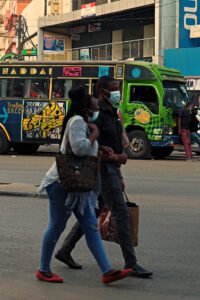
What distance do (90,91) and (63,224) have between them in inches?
580

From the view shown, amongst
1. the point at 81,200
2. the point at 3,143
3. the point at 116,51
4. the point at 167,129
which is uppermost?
the point at 116,51

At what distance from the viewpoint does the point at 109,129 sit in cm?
584

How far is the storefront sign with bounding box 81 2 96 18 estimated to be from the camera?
39894mm

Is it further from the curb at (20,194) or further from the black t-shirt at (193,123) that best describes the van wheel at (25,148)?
the curb at (20,194)

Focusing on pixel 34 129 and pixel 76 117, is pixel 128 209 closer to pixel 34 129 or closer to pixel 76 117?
pixel 76 117

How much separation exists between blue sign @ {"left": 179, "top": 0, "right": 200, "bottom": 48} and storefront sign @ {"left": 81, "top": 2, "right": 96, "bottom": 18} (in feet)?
26.6

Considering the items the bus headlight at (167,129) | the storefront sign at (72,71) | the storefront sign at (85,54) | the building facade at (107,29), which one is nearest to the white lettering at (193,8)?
the building facade at (107,29)

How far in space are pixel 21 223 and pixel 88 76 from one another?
1242cm

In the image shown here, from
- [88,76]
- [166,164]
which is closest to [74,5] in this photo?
[88,76]

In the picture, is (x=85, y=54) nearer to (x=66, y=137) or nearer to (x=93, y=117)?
(x=93, y=117)

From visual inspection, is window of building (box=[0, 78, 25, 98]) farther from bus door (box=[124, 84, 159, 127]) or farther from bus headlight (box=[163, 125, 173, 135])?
bus headlight (box=[163, 125, 173, 135])

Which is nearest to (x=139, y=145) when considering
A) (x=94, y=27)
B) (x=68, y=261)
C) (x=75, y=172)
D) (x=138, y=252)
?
(x=138, y=252)

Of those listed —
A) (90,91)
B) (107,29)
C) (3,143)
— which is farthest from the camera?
(107,29)

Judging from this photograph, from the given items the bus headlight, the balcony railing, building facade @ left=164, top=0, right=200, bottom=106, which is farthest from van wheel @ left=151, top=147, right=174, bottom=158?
the balcony railing
